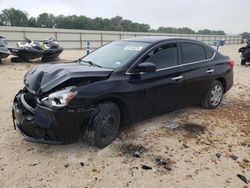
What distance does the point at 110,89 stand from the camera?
345cm

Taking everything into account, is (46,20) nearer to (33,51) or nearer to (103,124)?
(33,51)

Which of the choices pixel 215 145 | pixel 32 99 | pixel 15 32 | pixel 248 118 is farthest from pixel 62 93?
pixel 15 32

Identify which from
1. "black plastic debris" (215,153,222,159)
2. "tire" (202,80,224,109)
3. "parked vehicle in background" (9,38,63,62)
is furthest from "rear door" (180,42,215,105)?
"parked vehicle in background" (9,38,63,62)

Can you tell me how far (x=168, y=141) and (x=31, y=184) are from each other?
2.07 m

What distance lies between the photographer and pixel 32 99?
3492 millimetres

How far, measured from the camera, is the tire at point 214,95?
5301mm

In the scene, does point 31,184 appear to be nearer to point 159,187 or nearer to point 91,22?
point 159,187

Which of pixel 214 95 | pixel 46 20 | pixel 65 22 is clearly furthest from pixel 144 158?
pixel 46 20

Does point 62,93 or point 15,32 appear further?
point 15,32

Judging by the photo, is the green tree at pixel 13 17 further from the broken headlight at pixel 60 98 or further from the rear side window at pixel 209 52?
the broken headlight at pixel 60 98

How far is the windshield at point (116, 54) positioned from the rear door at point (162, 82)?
0.79 feet

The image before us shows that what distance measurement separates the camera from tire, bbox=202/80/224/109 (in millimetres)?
5301

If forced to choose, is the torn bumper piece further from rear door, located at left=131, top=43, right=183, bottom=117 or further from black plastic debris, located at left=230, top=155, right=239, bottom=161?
black plastic debris, located at left=230, top=155, right=239, bottom=161

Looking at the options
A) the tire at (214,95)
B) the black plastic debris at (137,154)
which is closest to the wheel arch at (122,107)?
the black plastic debris at (137,154)
